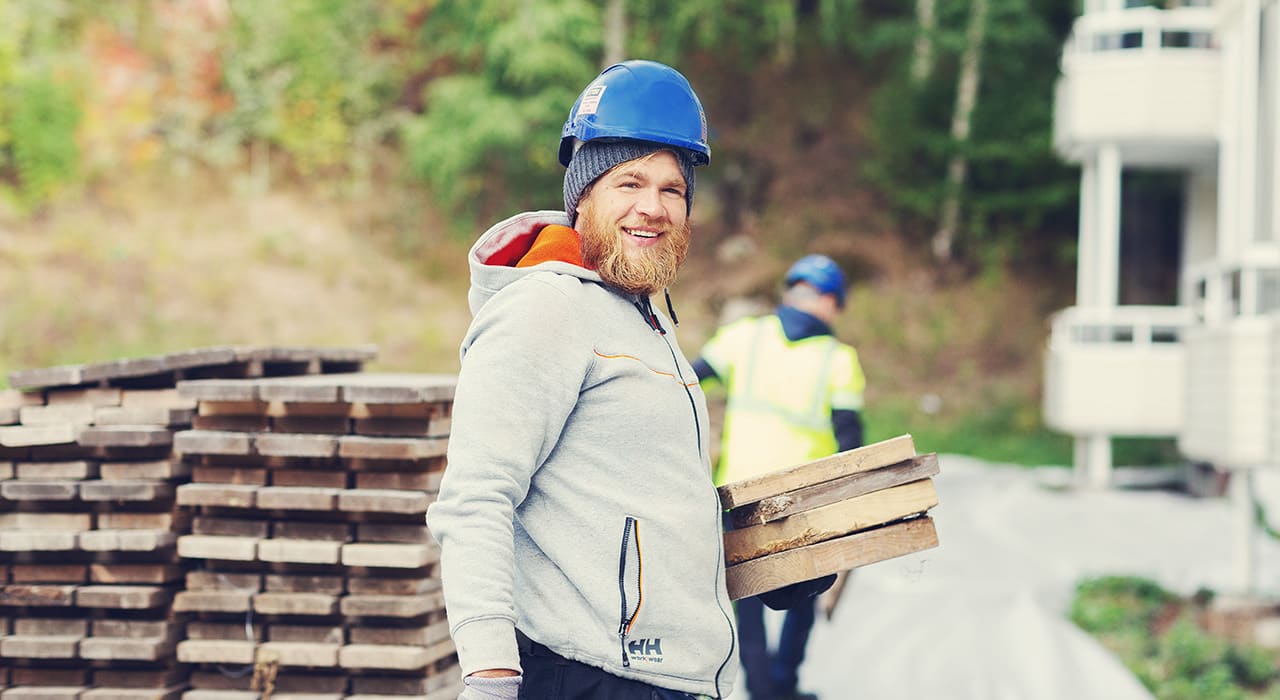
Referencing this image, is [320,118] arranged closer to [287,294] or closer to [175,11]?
[175,11]

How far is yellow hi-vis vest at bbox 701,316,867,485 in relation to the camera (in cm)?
573

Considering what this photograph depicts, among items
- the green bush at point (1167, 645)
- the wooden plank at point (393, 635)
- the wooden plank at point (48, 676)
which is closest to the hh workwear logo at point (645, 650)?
the wooden plank at point (393, 635)

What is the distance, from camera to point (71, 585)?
418cm

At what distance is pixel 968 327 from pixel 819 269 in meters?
15.0

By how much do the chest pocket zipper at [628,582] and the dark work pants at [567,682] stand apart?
0.19ft

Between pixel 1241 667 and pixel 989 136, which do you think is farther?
pixel 989 136

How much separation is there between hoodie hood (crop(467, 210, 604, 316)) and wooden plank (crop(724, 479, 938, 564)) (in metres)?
0.82

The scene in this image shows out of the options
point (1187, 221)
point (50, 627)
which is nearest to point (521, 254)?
point (50, 627)

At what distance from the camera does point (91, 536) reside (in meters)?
4.10

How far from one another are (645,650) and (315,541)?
2.03 m

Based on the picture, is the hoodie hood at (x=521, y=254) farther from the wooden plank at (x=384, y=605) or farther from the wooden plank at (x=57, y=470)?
the wooden plank at (x=57, y=470)

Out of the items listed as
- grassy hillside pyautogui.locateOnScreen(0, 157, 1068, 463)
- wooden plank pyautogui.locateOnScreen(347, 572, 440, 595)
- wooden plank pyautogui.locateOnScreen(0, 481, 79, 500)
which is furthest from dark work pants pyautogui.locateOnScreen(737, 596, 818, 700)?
grassy hillside pyautogui.locateOnScreen(0, 157, 1068, 463)

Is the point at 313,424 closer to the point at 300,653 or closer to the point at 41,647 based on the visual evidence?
the point at 300,653

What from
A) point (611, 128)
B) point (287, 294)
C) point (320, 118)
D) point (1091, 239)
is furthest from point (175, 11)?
point (611, 128)
